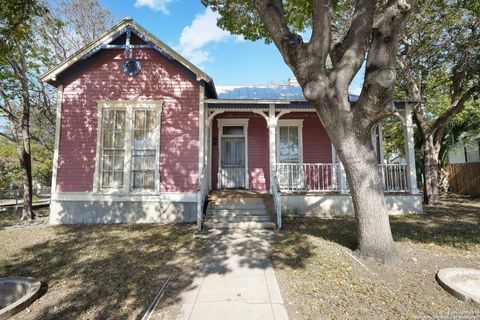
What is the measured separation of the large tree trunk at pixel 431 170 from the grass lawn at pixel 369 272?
4089 mm

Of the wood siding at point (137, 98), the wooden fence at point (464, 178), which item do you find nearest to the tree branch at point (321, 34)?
the wood siding at point (137, 98)

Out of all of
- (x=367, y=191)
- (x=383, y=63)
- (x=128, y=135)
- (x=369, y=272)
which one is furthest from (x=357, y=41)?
(x=128, y=135)

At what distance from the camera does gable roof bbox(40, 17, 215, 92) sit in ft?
27.3

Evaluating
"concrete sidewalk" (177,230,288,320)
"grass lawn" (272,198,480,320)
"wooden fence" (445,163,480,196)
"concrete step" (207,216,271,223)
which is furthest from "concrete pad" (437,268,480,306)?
"wooden fence" (445,163,480,196)

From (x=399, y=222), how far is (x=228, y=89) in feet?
28.7

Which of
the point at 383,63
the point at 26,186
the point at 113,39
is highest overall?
the point at 113,39

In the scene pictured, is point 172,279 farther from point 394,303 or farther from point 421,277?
point 421,277

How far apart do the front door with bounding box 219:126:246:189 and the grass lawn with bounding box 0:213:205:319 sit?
3.17 m

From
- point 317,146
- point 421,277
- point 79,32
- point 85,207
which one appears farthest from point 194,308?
point 79,32

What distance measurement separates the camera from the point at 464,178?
14477 millimetres

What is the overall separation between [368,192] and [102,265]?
4.99 m

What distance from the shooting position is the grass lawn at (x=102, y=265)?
3.42m

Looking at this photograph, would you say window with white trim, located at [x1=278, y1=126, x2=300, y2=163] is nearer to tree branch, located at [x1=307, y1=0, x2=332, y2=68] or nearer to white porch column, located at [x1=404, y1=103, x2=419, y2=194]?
white porch column, located at [x1=404, y1=103, x2=419, y2=194]

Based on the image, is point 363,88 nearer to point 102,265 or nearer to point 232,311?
point 232,311
